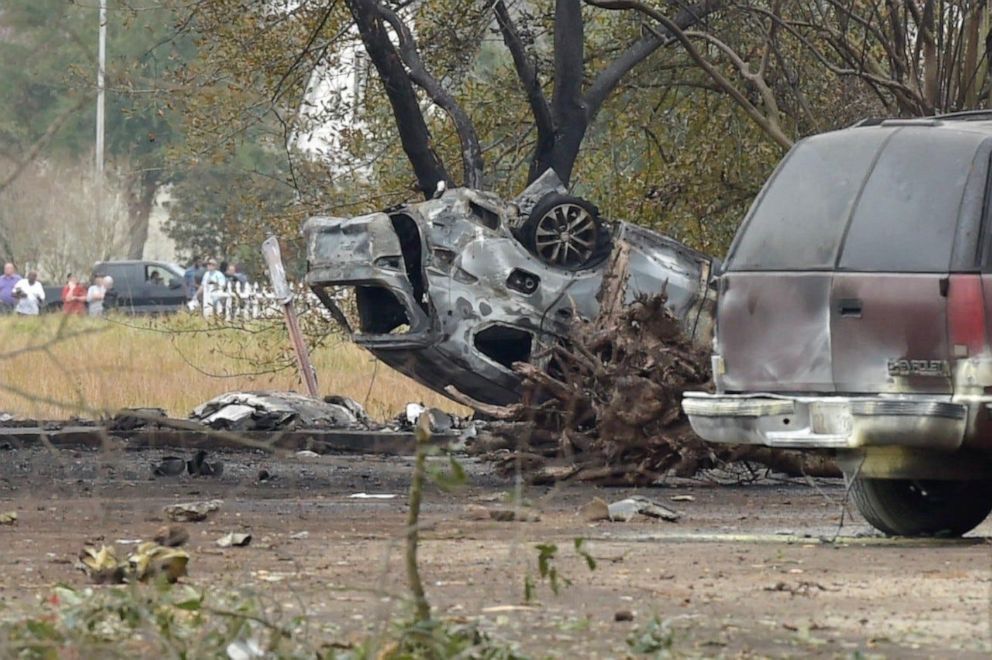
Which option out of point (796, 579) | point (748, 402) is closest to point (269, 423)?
point (748, 402)

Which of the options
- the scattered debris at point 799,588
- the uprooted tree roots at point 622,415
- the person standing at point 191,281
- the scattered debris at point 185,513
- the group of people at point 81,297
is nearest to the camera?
the group of people at point 81,297

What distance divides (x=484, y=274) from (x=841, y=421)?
5.95 meters

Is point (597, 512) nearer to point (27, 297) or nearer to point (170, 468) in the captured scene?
point (170, 468)

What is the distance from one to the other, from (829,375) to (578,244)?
5981mm

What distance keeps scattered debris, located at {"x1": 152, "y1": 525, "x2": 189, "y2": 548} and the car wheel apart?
20.4 feet

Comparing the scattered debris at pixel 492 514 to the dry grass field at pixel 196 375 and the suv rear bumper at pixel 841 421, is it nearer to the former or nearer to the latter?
the suv rear bumper at pixel 841 421

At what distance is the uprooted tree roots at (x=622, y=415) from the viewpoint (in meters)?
12.8

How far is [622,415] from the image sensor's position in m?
12.9

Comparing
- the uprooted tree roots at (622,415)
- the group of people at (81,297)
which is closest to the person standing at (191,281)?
A: the group of people at (81,297)

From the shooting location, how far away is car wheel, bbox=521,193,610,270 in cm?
1501

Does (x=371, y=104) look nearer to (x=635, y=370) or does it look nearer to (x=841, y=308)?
(x=635, y=370)

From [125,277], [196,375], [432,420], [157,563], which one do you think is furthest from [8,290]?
[157,563]

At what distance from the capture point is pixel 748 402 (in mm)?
9461

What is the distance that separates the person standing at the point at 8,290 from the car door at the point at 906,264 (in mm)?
28399
